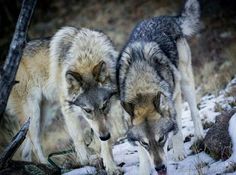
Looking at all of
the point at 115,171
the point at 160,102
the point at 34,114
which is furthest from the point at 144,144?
the point at 34,114

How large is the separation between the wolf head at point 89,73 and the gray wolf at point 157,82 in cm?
27

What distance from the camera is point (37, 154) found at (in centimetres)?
802

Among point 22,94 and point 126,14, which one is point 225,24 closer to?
point 126,14

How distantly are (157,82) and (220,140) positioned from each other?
992 mm

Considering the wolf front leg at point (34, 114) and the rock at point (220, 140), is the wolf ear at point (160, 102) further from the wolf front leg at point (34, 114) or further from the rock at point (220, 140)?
the wolf front leg at point (34, 114)

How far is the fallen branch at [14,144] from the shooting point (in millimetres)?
5633

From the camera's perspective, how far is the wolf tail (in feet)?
24.5

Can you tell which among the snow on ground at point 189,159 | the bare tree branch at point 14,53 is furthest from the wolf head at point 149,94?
the bare tree branch at point 14,53

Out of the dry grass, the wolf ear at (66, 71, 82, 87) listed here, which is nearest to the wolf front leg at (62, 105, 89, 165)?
the wolf ear at (66, 71, 82, 87)

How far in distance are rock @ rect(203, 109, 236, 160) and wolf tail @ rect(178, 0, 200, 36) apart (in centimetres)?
192

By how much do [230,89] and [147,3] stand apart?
11.7 metres

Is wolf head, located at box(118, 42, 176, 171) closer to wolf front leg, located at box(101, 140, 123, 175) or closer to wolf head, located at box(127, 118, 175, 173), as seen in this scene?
wolf head, located at box(127, 118, 175, 173)

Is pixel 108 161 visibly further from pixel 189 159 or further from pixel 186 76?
pixel 186 76

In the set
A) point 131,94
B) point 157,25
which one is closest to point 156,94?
point 131,94
